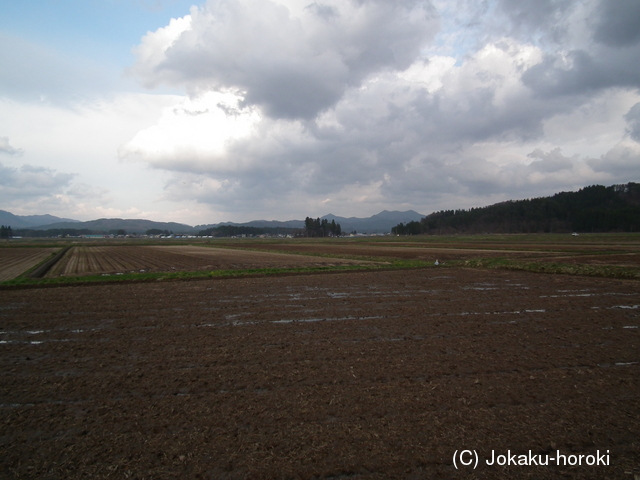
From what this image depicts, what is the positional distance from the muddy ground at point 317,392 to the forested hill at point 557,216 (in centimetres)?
15193

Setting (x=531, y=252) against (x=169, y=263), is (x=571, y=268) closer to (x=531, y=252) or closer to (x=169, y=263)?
(x=531, y=252)

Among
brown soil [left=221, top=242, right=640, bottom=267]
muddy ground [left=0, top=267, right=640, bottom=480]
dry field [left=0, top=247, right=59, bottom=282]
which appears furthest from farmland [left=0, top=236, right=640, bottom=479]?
brown soil [left=221, top=242, right=640, bottom=267]

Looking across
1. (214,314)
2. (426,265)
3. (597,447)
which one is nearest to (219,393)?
(597,447)

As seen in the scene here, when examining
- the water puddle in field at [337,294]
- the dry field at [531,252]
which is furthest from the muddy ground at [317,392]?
the dry field at [531,252]

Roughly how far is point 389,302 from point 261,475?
10287 mm

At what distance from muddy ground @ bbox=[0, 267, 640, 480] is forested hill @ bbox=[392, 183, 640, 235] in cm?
15193

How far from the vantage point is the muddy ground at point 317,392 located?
3.88 m

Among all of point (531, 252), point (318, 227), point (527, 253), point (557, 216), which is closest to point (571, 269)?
point (527, 253)

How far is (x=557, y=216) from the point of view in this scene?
495 ft

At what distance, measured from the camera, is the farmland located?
12.7ft

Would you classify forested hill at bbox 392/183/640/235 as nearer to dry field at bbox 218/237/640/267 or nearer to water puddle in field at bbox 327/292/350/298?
dry field at bbox 218/237/640/267

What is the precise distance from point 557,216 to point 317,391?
176 m

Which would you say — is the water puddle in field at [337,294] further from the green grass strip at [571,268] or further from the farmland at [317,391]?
the green grass strip at [571,268]

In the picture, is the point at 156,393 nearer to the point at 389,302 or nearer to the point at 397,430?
the point at 397,430
